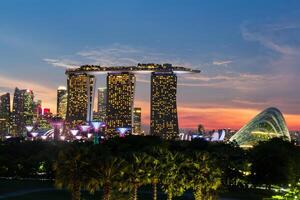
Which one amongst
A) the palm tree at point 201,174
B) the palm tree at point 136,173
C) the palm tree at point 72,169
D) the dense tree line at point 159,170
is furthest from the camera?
the palm tree at point 201,174

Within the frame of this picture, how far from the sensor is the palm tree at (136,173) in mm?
53938

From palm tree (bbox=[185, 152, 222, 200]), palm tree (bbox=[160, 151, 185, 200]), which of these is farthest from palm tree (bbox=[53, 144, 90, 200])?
palm tree (bbox=[185, 152, 222, 200])

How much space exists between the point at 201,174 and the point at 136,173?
8.39 metres

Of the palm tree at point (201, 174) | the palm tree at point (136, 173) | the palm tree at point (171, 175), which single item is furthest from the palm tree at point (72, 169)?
the palm tree at point (201, 174)

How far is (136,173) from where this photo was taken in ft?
184

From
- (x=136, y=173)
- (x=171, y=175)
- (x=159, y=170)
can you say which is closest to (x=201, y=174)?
(x=171, y=175)

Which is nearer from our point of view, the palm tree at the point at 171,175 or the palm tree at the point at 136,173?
the palm tree at the point at 136,173

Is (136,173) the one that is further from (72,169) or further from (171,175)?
(72,169)

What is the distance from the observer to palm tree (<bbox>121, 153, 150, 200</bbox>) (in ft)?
177

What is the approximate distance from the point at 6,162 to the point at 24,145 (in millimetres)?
26396

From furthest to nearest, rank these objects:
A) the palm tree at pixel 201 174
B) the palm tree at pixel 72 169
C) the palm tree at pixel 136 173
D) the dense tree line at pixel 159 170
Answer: the palm tree at pixel 201 174, the palm tree at pixel 136 173, the dense tree line at pixel 159 170, the palm tree at pixel 72 169

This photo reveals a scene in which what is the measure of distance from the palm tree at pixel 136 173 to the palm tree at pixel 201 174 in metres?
5.44

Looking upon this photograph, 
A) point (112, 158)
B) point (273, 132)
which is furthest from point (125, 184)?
point (273, 132)

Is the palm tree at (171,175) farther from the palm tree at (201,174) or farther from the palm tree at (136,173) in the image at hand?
the palm tree at (136,173)
